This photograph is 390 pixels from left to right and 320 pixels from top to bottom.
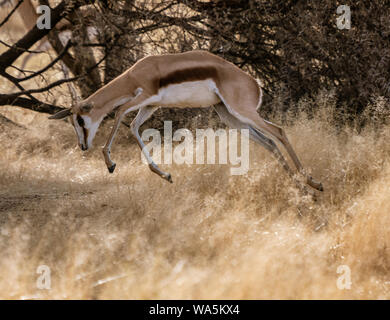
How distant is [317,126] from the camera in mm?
6406

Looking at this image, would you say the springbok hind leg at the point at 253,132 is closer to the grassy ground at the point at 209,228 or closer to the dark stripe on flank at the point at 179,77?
the grassy ground at the point at 209,228

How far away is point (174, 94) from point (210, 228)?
1.33m

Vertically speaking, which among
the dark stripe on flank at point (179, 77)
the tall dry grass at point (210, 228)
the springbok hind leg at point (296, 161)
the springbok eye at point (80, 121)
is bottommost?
the tall dry grass at point (210, 228)

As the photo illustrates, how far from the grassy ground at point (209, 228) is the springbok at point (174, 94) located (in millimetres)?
420

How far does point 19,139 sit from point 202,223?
14.3ft

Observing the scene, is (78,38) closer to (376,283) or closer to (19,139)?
(19,139)

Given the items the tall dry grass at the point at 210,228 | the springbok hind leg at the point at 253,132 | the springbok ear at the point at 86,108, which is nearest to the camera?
the tall dry grass at the point at 210,228

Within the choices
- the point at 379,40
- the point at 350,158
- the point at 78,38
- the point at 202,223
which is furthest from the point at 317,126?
the point at 78,38

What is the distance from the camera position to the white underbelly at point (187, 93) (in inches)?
208

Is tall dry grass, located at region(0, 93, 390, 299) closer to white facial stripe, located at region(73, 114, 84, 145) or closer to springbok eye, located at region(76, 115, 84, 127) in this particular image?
white facial stripe, located at region(73, 114, 84, 145)

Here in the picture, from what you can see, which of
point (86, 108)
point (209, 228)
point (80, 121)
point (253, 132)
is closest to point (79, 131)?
point (80, 121)

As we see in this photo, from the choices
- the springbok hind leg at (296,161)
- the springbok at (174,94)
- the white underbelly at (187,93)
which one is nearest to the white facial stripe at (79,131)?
the springbok at (174,94)

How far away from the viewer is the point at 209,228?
455cm

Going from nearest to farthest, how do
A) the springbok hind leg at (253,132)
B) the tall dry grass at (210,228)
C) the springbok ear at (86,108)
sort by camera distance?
the tall dry grass at (210,228)
the springbok ear at (86,108)
the springbok hind leg at (253,132)
